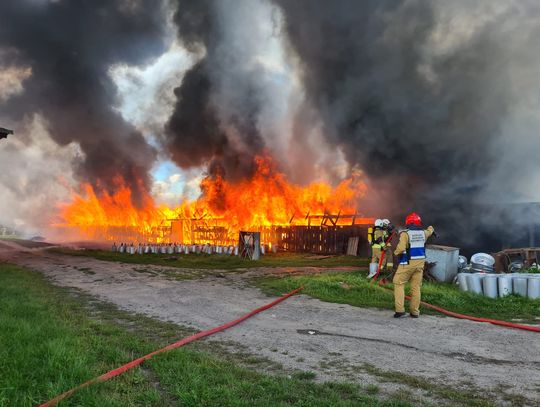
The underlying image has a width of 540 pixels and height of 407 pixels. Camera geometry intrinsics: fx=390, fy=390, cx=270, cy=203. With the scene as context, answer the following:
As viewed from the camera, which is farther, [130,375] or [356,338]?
[356,338]

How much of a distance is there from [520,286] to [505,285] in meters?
0.38

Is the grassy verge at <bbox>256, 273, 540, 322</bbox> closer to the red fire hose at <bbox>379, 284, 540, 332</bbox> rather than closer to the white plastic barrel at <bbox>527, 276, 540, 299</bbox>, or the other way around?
the red fire hose at <bbox>379, 284, 540, 332</bbox>

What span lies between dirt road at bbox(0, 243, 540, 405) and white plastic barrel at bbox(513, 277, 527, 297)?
136 inches

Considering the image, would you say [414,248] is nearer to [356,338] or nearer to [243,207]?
[356,338]

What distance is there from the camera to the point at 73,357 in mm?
4613

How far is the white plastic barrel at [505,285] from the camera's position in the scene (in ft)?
33.2

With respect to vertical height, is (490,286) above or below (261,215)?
below

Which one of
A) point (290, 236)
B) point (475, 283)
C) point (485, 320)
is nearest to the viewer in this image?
point (485, 320)

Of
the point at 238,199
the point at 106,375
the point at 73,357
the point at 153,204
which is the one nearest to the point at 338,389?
the point at 106,375

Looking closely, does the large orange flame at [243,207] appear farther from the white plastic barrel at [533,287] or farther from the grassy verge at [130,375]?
the grassy verge at [130,375]

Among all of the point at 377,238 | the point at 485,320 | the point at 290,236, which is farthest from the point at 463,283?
the point at 290,236

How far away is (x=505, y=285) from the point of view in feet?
33.3

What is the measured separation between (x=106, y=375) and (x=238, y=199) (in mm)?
27511

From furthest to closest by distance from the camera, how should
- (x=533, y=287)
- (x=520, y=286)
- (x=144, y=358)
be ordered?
(x=520, y=286), (x=533, y=287), (x=144, y=358)
